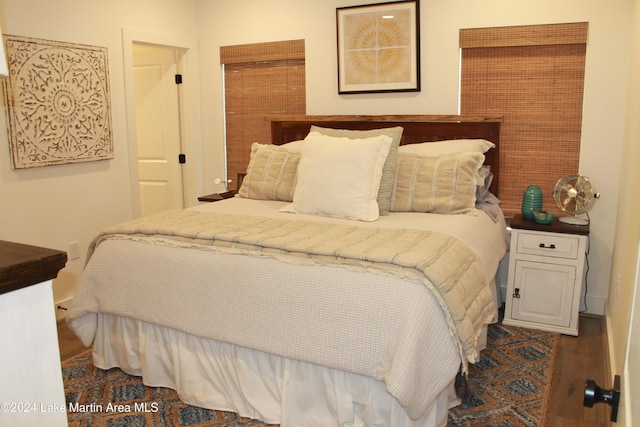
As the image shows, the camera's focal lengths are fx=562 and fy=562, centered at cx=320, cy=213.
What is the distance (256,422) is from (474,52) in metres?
2.70

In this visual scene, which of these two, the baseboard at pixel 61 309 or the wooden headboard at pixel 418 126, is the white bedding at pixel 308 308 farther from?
the wooden headboard at pixel 418 126

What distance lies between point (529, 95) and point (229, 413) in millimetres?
2654

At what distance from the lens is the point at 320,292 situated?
222cm

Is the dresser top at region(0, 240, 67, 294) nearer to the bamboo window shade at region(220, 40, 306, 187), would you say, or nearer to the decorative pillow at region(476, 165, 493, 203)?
the decorative pillow at region(476, 165, 493, 203)

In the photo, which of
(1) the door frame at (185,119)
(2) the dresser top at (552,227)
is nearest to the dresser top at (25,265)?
(2) the dresser top at (552,227)

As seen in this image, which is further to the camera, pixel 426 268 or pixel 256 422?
pixel 256 422

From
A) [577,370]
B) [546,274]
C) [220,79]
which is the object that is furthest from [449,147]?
[220,79]

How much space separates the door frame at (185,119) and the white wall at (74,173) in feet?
0.18

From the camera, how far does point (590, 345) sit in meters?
3.19

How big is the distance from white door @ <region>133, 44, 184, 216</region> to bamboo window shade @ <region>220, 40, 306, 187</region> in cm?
45

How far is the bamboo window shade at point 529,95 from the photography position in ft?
11.5

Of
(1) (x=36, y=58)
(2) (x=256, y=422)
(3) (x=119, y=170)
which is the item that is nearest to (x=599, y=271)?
(2) (x=256, y=422)

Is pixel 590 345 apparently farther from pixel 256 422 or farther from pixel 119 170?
pixel 119 170

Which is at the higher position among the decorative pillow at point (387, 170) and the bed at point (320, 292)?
the decorative pillow at point (387, 170)
